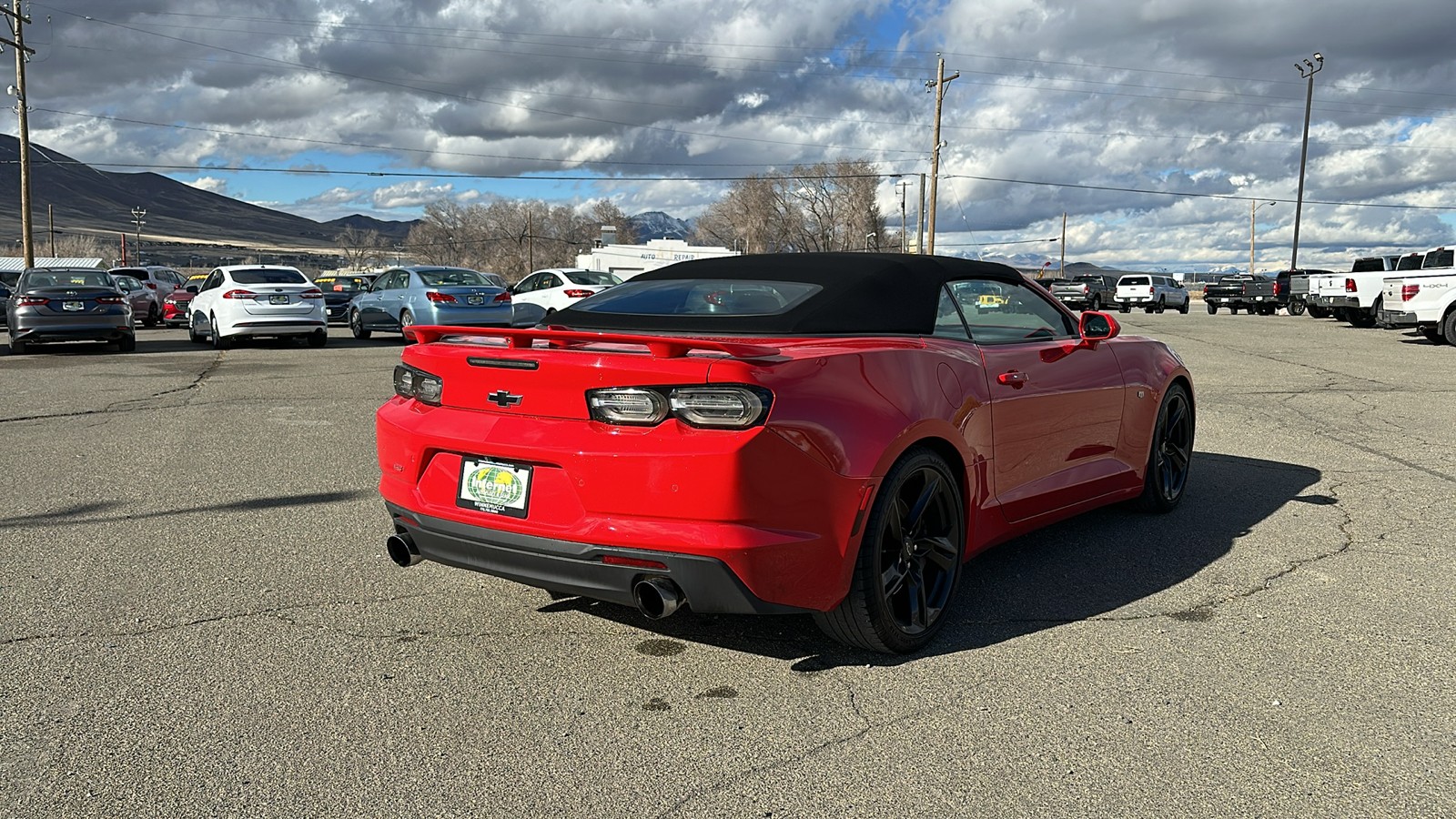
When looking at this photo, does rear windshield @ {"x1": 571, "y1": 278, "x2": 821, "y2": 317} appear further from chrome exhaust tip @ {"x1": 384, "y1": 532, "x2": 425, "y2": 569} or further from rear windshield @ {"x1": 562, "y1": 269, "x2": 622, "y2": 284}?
rear windshield @ {"x1": 562, "y1": 269, "x2": 622, "y2": 284}

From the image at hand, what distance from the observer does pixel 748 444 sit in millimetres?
3361

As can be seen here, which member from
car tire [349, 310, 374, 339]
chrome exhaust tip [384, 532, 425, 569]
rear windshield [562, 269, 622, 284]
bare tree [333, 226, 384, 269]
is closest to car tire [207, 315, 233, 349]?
car tire [349, 310, 374, 339]

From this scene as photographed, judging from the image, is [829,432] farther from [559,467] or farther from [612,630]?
[612,630]

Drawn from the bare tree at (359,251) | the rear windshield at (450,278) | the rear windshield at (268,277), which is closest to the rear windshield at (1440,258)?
the rear windshield at (450,278)

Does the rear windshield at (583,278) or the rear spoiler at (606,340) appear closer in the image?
the rear spoiler at (606,340)

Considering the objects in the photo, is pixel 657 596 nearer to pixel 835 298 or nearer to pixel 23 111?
pixel 835 298

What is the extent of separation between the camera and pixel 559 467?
3588 mm

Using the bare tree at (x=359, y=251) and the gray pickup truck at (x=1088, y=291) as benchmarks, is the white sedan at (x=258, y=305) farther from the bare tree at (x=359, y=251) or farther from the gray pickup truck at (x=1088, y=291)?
the bare tree at (x=359, y=251)

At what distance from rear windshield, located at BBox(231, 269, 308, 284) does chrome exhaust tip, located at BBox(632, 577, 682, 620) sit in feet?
57.7

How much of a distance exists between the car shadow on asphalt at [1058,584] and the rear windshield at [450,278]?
16178 mm

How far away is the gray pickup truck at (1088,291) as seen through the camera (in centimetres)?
4575

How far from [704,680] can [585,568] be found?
0.58 metres

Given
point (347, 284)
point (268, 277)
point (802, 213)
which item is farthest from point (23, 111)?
point (802, 213)

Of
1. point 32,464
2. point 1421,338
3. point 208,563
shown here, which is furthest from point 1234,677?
point 1421,338
